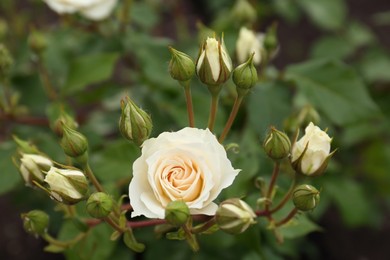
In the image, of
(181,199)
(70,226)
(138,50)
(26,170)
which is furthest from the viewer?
(138,50)

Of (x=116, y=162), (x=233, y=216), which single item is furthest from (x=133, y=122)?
(x=116, y=162)

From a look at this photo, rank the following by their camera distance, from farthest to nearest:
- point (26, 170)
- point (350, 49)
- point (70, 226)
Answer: point (350, 49) < point (70, 226) < point (26, 170)

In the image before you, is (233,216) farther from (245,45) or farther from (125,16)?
(125,16)

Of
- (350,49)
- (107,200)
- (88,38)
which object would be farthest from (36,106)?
(350,49)

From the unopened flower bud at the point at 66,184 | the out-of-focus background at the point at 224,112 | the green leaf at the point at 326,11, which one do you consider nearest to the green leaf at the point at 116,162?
the out-of-focus background at the point at 224,112

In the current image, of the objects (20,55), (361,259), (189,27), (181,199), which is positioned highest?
(181,199)

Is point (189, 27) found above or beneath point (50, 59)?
beneath

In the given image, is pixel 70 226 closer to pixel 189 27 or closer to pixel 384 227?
pixel 384 227
